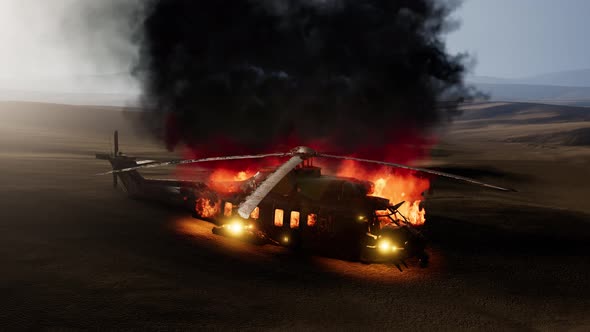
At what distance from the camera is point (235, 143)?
24188 mm

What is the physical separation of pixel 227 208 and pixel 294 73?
8.29 metres

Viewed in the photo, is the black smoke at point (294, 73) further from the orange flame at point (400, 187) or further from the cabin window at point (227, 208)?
the cabin window at point (227, 208)

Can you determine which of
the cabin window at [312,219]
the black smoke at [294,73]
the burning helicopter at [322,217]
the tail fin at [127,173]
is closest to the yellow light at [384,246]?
the burning helicopter at [322,217]

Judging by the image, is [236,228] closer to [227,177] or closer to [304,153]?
[304,153]

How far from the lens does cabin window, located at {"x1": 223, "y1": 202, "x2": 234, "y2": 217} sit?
17.2 m

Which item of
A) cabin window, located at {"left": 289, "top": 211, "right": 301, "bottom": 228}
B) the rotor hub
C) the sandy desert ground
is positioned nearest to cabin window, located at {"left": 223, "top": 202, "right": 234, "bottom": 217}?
the sandy desert ground

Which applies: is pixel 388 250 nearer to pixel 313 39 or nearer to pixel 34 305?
pixel 34 305

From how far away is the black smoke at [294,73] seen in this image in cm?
2156

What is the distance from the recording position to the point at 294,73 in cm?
2247

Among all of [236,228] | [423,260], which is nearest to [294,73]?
[236,228]

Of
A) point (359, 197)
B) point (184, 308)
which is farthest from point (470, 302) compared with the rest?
point (184, 308)

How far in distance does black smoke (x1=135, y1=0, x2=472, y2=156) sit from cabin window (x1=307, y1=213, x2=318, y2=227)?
330 inches

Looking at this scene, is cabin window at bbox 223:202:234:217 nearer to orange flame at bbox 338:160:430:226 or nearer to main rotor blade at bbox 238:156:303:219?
main rotor blade at bbox 238:156:303:219

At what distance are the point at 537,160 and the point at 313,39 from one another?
1691 inches
